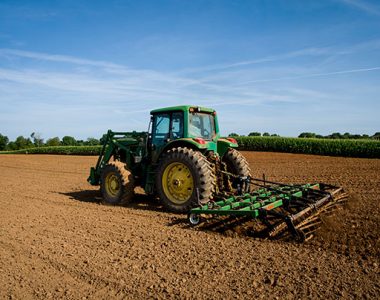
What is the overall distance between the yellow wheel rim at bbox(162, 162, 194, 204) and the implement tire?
1.52 m

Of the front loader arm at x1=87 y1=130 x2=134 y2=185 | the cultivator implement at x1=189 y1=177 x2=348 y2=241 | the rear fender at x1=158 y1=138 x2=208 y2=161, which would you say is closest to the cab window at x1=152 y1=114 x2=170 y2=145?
the rear fender at x1=158 y1=138 x2=208 y2=161

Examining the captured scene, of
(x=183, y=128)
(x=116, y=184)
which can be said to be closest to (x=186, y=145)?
(x=183, y=128)

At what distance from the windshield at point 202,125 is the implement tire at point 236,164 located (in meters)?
0.64

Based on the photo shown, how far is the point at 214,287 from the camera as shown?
3.75 metres

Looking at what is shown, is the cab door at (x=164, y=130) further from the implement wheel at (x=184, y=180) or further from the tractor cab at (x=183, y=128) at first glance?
the implement wheel at (x=184, y=180)

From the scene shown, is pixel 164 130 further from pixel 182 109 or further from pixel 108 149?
pixel 108 149

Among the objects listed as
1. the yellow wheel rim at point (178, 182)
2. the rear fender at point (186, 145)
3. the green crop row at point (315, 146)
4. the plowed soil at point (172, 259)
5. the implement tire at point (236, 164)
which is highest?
the green crop row at point (315, 146)

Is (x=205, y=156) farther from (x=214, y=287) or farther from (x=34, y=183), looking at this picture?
(x=34, y=183)

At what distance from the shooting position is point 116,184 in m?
8.32

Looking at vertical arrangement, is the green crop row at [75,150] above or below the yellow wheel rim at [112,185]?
above

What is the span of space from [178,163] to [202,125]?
4.11ft

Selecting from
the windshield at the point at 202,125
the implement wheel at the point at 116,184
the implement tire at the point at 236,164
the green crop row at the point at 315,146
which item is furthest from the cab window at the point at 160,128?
the green crop row at the point at 315,146

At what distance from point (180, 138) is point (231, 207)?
87.5 inches

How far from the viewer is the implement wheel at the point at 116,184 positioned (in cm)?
805
